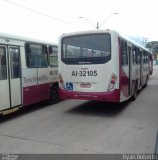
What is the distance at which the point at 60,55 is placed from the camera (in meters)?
10.2

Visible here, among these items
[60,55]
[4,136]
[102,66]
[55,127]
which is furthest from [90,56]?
[4,136]

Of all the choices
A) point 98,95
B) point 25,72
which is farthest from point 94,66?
point 25,72

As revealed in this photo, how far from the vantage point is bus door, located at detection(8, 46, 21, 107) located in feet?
28.5

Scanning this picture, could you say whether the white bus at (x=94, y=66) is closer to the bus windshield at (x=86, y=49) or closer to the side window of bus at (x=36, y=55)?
the bus windshield at (x=86, y=49)

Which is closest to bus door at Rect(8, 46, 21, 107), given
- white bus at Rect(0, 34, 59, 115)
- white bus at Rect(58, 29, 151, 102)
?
white bus at Rect(0, 34, 59, 115)

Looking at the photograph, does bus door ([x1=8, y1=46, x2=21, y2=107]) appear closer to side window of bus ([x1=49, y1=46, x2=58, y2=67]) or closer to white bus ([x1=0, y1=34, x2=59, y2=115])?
white bus ([x1=0, y1=34, x2=59, y2=115])

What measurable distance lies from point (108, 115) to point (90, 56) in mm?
2203

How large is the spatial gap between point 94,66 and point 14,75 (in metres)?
2.77

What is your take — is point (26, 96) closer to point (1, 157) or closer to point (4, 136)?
point (4, 136)

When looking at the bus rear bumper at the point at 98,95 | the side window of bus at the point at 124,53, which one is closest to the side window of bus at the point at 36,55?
the bus rear bumper at the point at 98,95

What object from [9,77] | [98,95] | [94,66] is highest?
[94,66]

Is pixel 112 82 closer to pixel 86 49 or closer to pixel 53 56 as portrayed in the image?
pixel 86 49

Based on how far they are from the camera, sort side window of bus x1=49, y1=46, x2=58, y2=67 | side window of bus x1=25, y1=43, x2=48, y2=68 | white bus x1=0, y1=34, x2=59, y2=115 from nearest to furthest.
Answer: white bus x1=0, y1=34, x2=59, y2=115 < side window of bus x1=25, y1=43, x2=48, y2=68 < side window of bus x1=49, y1=46, x2=58, y2=67

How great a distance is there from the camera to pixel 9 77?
28.2 feet
